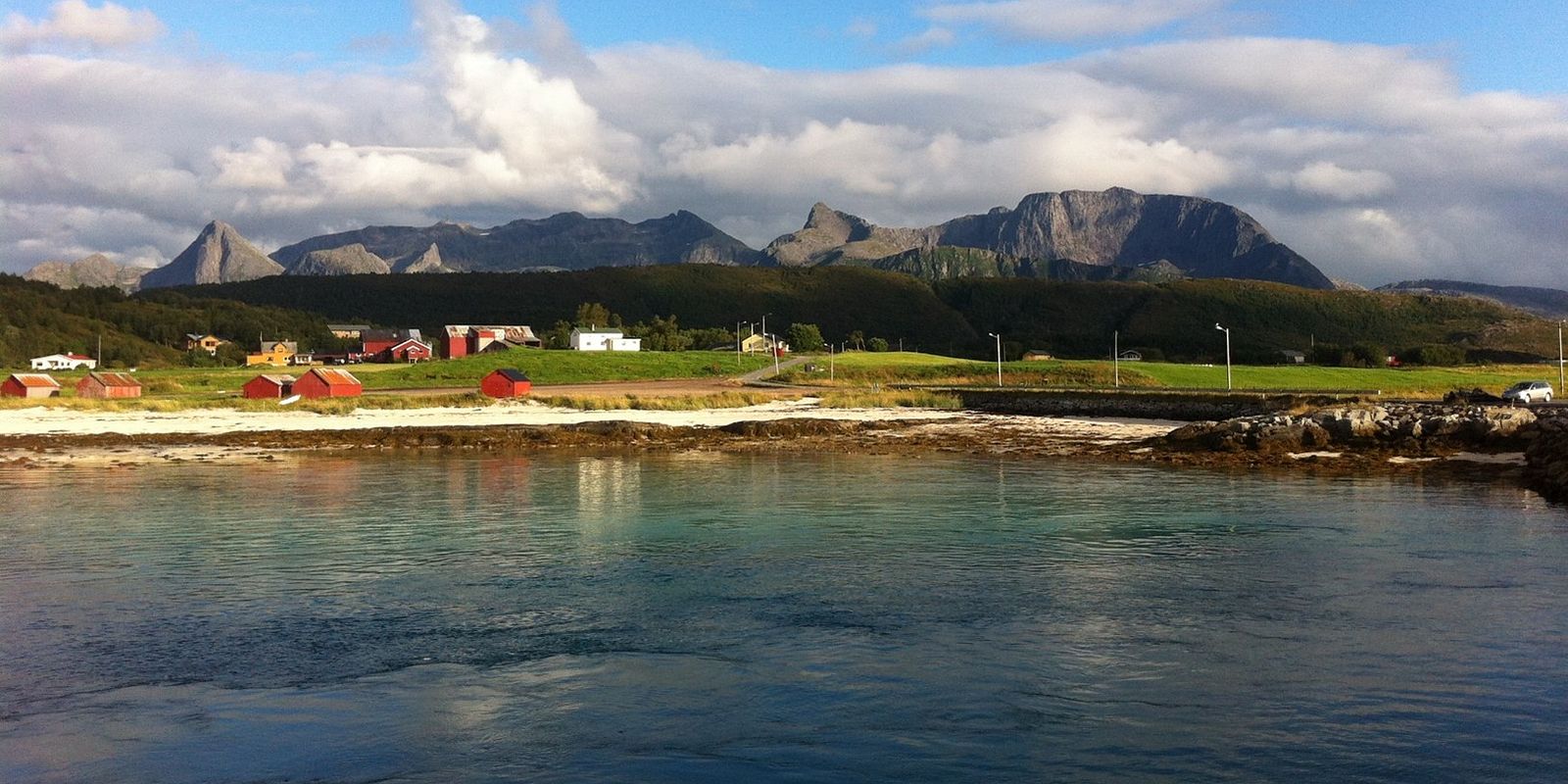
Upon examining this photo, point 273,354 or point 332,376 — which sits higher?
point 273,354

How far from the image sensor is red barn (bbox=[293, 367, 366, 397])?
290 feet

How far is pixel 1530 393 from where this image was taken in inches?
2574

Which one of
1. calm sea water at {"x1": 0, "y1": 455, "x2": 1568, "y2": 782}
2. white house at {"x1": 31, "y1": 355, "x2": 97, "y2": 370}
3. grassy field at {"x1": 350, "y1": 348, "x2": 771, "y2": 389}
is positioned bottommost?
calm sea water at {"x1": 0, "y1": 455, "x2": 1568, "y2": 782}

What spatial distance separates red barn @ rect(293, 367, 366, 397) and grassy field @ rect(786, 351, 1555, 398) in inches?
1743

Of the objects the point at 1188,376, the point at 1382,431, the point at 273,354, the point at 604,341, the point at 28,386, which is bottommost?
the point at 1382,431

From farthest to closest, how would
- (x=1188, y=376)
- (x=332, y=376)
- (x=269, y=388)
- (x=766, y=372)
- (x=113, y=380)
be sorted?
(x=766, y=372)
(x=1188, y=376)
(x=113, y=380)
(x=332, y=376)
(x=269, y=388)

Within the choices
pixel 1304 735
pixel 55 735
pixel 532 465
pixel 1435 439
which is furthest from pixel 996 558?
pixel 1435 439

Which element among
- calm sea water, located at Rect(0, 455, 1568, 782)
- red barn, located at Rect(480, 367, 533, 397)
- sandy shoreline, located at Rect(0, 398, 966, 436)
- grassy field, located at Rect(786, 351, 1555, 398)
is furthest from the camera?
red barn, located at Rect(480, 367, 533, 397)

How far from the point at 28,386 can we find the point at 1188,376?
99.2 meters

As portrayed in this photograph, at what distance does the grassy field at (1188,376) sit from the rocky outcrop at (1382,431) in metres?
27.7

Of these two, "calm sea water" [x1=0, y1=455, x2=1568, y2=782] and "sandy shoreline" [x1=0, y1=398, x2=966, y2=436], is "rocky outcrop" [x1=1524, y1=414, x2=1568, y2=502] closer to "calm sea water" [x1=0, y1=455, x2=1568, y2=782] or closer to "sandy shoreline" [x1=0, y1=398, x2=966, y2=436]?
"calm sea water" [x1=0, y1=455, x2=1568, y2=782]

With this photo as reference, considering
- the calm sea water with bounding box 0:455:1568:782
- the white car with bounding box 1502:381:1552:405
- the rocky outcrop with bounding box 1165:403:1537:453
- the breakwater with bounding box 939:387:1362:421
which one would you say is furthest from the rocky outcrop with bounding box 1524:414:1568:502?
the white car with bounding box 1502:381:1552:405

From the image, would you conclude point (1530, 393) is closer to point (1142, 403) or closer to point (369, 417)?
point (1142, 403)

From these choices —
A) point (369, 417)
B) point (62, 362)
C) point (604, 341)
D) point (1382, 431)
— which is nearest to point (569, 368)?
point (604, 341)
